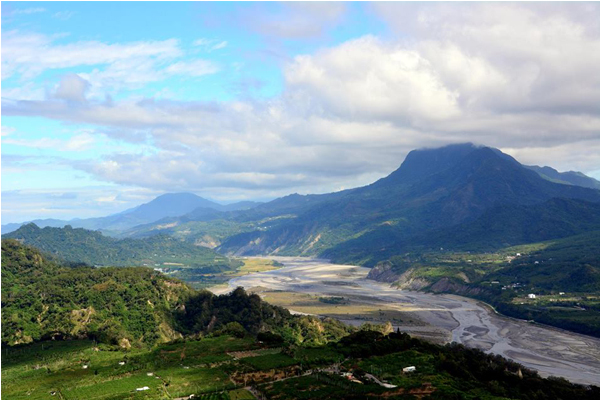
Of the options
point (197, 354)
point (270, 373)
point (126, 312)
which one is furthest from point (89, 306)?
point (270, 373)

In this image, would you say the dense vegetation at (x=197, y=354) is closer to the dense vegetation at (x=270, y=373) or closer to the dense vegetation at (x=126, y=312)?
the dense vegetation at (x=270, y=373)

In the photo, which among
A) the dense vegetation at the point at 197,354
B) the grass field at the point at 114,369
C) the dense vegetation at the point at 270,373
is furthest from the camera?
the grass field at the point at 114,369

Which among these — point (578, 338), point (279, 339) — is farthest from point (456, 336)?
point (279, 339)

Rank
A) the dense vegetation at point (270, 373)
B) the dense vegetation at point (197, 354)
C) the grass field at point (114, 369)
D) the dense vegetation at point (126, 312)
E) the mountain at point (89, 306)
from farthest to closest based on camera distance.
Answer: the dense vegetation at point (126, 312)
the mountain at point (89, 306)
the grass field at point (114, 369)
the dense vegetation at point (197, 354)
the dense vegetation at point (270, 373)

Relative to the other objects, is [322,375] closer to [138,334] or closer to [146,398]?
[146,398]

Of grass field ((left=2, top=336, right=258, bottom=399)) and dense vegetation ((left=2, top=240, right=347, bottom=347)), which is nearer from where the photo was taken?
grass field ((left=2, top=336, right=258, bottom=399))

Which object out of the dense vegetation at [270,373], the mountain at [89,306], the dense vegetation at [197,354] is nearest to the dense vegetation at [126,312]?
the mountain at [89,306]

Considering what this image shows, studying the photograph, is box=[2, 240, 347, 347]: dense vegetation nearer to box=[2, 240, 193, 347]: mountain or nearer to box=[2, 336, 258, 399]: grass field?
box=[2, 240, 193, 347]: mountain

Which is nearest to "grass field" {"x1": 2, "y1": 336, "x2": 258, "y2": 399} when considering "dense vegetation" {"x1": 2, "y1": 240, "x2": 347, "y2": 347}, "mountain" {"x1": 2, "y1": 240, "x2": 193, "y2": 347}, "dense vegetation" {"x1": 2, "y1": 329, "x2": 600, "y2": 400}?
"dense vegetation" {"x1": 2, "y1": 329, "x2": 600, "y2": 400}

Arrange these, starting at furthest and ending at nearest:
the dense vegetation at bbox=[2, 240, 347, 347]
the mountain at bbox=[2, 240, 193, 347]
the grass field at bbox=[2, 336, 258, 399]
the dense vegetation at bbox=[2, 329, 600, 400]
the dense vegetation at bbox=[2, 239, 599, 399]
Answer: the dense vegetation at bbox=[2, 240, 347, 347] < the mountain at bbox=[2, 240, 193, 347] < the grass field at bbox=[2, 336, 258, 399] < the dense vegetation at bbox=[2, 239, 599, 399] < the dense vegetation at bbox=[2, 329, 600, 400]

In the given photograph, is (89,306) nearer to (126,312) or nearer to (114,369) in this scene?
(126,312)

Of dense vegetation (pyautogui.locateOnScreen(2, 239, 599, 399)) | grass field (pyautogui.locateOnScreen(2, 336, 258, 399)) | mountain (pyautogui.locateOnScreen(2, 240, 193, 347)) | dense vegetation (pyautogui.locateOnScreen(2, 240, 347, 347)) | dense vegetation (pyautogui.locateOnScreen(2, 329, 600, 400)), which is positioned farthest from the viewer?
dense vegetation (pyautogui.locateOnScreen(2, 240, 347, 347))
